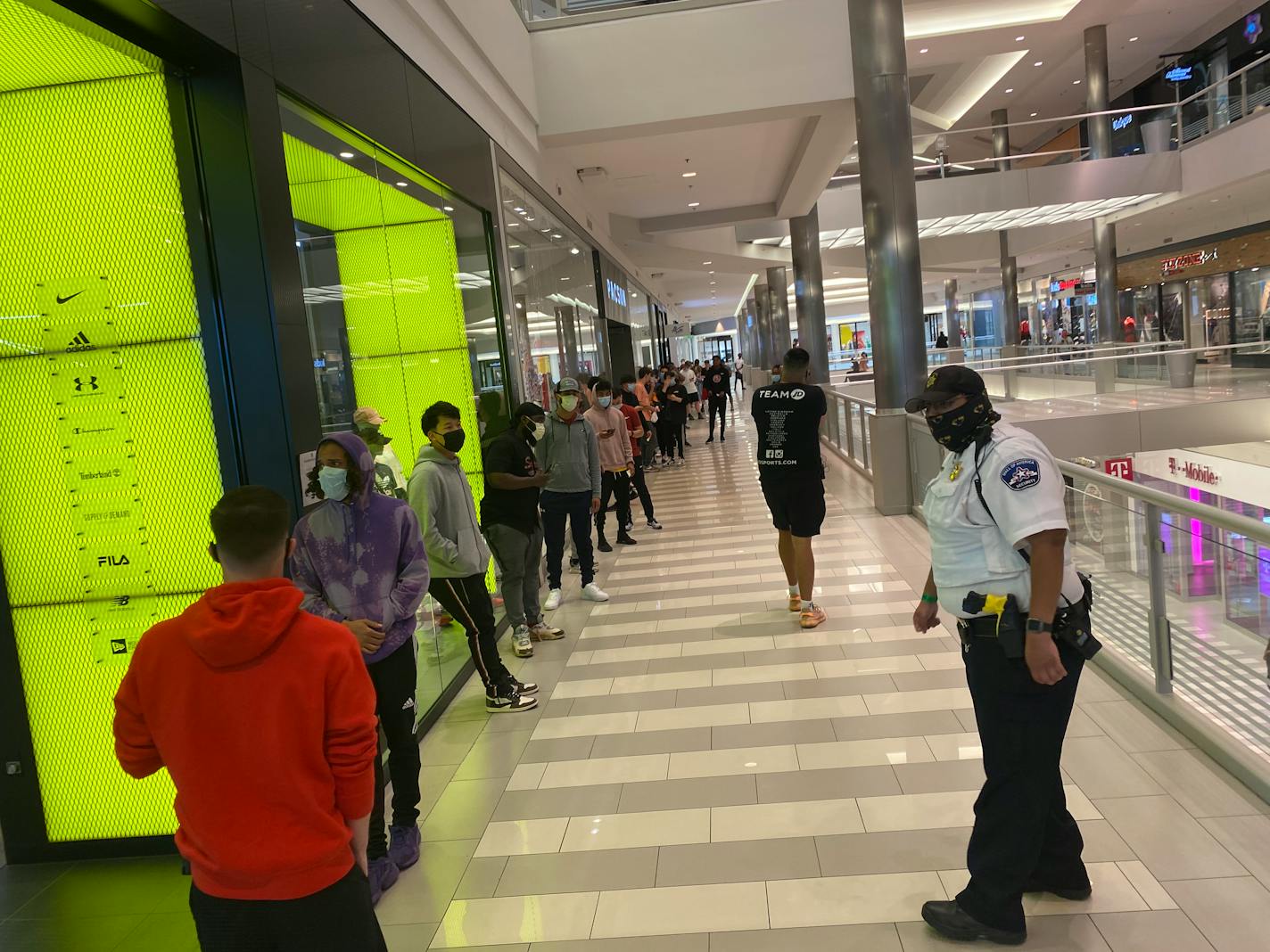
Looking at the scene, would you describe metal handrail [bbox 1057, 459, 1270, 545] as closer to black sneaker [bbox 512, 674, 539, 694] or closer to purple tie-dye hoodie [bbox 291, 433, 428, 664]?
purple tie-dye hoodie [bbox 291, 433, 428, 664]

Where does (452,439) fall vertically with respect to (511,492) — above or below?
above

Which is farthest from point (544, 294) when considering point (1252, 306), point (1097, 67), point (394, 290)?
point (1252, 306)

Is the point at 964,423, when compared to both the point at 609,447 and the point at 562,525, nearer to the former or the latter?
the point at 562,525

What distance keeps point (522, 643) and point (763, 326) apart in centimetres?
3589

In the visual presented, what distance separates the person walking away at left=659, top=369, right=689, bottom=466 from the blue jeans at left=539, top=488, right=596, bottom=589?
25.8 feet

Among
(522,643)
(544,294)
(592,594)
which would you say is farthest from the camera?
(544,294)

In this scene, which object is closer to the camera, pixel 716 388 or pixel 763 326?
pixel 716 388

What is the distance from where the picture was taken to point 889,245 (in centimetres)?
924

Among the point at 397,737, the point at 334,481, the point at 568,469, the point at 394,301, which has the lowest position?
the point at 397,737

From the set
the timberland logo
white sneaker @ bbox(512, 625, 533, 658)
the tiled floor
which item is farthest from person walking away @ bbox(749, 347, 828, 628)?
the timberland logo

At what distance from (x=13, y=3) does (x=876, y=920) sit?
382cm

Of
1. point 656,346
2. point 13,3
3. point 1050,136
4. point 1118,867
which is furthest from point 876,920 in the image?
point 656,346

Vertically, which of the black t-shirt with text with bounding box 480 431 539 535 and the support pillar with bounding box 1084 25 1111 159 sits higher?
the support pillar with bounding box 1084 25 1111 159

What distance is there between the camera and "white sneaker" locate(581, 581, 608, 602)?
7.07 meters
